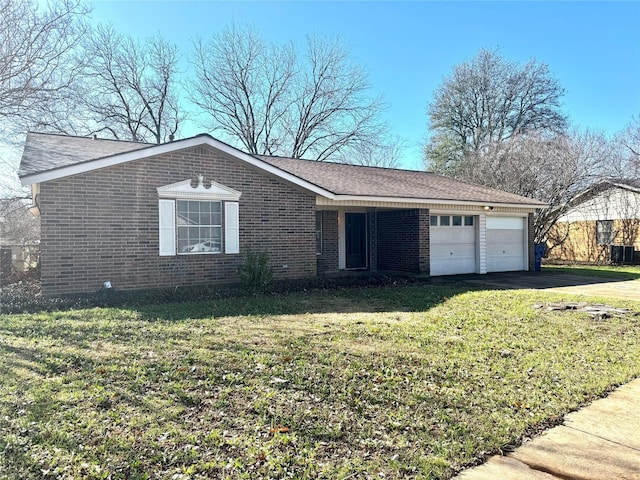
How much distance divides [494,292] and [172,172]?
8.60 metres

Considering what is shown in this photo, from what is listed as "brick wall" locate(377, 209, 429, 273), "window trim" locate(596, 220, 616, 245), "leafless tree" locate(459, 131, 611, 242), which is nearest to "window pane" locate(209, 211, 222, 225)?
"brick wall" locate(377, 209, 429, 273)

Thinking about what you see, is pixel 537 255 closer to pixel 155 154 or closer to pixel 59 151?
pixel 155 154

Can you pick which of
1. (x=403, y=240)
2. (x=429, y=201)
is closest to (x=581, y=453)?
(x=429, y=201)

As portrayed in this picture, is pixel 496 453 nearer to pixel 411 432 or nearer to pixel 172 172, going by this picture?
pixel 411 432

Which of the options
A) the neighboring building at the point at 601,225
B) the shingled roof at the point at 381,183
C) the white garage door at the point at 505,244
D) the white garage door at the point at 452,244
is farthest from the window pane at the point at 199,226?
the neighboring building at the point at 601,225

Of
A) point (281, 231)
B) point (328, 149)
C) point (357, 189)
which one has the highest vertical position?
point (328, 149)

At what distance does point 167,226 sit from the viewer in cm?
1032

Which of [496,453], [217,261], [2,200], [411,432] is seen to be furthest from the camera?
[2,200]

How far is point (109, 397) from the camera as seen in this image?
4.14m

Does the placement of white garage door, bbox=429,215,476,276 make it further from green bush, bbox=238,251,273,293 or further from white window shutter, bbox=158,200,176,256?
white window shutter, bbox=158,200,176,256

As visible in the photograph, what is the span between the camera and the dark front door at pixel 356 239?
16.2 m

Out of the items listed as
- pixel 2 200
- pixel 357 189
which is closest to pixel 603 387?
pixel 357 189

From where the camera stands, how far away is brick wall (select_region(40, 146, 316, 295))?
9211 mm

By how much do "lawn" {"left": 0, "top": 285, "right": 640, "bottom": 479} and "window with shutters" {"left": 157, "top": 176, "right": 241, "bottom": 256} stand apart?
295cm
